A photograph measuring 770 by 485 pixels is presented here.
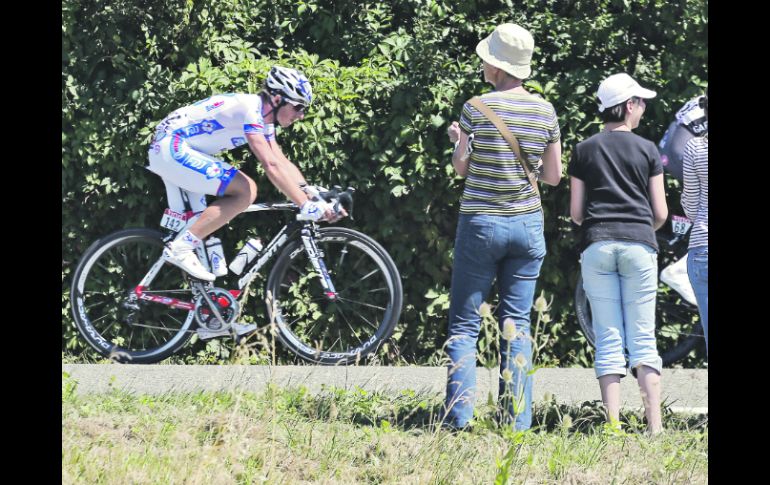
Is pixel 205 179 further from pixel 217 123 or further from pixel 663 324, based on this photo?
pixel 663 324

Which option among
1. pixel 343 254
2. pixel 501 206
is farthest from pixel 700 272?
pixel 343 254

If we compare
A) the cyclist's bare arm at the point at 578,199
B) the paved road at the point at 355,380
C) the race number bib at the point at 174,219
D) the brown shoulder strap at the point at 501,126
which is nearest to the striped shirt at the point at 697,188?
the cyclist's bare arm at the point at 578,199

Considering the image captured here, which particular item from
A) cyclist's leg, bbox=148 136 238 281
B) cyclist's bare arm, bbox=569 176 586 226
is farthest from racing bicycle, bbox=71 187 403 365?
cyclist's bare arm, bbox=569 176 586 226

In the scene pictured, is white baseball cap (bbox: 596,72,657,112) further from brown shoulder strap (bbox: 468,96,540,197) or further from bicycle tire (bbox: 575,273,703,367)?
bicycle tire (bbox: 575,273,703,367)

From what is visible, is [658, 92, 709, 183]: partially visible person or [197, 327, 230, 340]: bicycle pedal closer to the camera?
Result: [658, 92, 709, 183]: partially visible person

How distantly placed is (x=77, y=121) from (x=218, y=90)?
1.09 meters

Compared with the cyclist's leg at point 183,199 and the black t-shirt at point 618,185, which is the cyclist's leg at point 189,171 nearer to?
the cyclist's leg at point 183,199

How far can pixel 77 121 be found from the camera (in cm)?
759

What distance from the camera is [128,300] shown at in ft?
24.3

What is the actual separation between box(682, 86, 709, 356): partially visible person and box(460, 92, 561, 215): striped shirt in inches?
32.7

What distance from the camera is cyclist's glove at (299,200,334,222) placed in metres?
6.99
